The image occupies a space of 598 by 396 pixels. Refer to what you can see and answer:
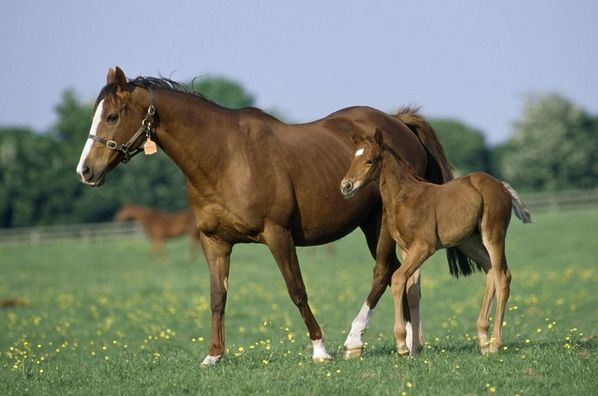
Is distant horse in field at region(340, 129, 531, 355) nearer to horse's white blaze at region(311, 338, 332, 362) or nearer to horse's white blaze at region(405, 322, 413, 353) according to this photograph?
horse's white blaze at region(405, 322, 413, 353)

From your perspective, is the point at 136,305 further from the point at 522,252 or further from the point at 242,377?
the point at 522,252

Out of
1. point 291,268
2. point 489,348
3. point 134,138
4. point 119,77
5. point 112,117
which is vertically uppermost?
point 119,77

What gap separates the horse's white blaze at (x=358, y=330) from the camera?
9148 mm

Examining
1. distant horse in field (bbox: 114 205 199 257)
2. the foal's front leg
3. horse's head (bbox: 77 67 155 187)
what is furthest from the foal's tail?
distant horse in field (bbox: 114 205 199 257)

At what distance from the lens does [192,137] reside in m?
8.91

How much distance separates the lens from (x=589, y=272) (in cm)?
2622

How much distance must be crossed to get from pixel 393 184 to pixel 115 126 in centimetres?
256

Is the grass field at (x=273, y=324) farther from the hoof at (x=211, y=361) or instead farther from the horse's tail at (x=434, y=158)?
the horse's tail at (x=434, y=158)

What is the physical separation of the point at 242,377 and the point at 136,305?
14577mm

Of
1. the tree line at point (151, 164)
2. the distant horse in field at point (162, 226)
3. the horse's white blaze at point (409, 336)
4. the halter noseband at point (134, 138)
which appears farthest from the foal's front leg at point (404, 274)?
the tree line at point (151, 164)

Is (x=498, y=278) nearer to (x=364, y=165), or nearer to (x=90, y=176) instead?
(x=364, y=165)

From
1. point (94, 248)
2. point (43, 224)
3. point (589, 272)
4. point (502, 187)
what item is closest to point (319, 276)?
point (589, 272)

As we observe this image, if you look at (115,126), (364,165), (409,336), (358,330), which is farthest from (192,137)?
(409,336)

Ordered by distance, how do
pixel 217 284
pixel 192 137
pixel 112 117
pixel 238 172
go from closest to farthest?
1. pixel 112 117
2. pixel 238 172
3. pixel 192 137
4. pixel 217 284
